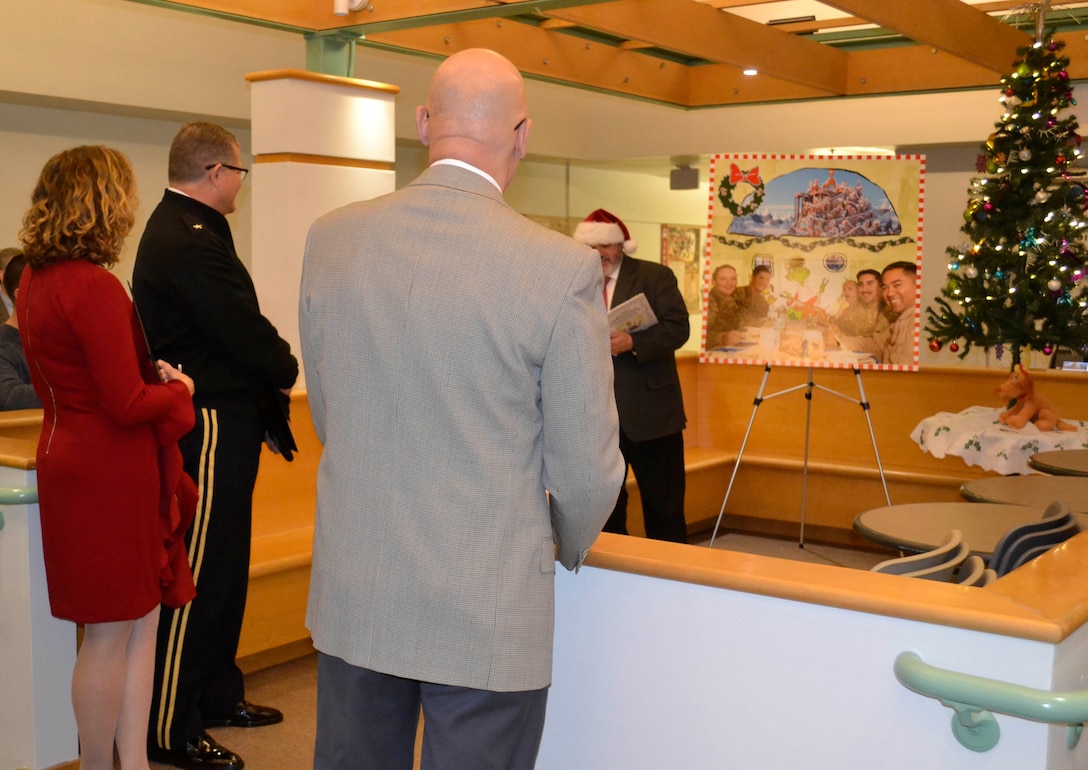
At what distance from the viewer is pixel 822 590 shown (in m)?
1.67

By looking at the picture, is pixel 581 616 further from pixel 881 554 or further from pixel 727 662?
pixel 881 554

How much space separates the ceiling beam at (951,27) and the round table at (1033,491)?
91.4 inches

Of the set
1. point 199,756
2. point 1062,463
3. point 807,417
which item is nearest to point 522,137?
point 199,756

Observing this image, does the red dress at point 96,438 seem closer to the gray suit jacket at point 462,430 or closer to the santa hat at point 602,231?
the gray suit jacket at point 462,430

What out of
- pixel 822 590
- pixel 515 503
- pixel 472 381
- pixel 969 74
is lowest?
pixel 822 590

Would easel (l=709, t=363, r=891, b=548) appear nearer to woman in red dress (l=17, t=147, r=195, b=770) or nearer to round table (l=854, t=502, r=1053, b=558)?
round table (l=854, t=502, r=1053, b=558)

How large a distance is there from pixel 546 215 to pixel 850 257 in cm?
503

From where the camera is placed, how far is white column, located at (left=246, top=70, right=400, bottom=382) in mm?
5426

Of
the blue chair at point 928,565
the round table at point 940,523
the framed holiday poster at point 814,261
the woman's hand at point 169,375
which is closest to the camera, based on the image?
the blue chair at point 928,565

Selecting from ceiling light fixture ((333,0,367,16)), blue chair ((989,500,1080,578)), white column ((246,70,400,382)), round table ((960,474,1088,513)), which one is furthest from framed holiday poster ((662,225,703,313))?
blue chair ((989,500,1080,578))

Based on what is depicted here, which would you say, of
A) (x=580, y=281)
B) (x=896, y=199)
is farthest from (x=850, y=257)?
(x=580, y=281)

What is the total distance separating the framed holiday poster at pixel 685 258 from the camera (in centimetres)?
1190

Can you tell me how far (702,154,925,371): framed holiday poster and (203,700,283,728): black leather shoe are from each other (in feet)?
9.98

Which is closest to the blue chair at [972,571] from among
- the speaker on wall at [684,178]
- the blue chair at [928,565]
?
the blue chair at [928,565]
